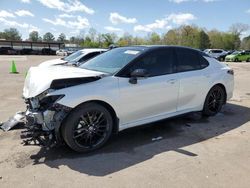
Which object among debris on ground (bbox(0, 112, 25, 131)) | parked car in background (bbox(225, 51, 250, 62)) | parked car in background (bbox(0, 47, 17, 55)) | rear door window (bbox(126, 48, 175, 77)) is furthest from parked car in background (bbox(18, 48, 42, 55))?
rear door window (bbox(126, 48, 175, 77))

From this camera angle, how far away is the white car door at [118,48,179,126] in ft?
15.1

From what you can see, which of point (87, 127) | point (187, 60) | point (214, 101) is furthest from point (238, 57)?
point (87, 127)

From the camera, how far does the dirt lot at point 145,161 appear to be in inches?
137

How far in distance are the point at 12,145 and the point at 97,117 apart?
1.52m

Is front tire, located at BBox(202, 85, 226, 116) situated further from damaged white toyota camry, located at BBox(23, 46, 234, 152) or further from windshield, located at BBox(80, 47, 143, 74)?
windshield, located at BBox(80, 47, 143, 74)

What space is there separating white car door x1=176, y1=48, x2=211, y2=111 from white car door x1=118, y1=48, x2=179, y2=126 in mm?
198

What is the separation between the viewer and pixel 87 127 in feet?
14.1

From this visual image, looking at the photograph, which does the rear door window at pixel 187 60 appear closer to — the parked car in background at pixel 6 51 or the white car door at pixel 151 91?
the white car door at pixel 151 91

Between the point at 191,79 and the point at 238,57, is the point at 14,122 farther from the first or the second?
the point at 238,57

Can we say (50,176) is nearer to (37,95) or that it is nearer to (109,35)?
(37,95)

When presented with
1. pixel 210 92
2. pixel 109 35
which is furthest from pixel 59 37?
pixel 210 92

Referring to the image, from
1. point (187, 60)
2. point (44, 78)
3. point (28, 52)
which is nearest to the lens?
point (44, 78)

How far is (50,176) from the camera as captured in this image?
3607 millimetres

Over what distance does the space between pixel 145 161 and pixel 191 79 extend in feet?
7.39
